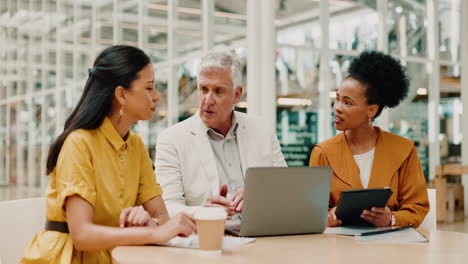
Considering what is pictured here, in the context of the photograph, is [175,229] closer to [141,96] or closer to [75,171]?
[75,171]

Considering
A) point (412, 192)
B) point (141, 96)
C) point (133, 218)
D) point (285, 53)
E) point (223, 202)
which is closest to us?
point (133, 218)

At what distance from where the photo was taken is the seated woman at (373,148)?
2.57 meters

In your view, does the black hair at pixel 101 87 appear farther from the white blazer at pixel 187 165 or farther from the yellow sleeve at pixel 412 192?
the yellow sleeve at pixel 412 192

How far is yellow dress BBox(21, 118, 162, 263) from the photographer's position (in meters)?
1.82

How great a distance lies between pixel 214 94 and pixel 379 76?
2.68 feet

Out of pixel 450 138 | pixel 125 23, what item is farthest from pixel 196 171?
pixel 450 138

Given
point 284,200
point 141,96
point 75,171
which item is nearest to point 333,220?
point 284,200

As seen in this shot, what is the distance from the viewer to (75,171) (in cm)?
182

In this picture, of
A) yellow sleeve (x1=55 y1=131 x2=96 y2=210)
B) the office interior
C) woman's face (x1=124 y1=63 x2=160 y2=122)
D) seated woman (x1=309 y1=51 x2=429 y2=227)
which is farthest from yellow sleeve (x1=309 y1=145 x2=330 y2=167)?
the office interior

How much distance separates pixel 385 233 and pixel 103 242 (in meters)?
1.03

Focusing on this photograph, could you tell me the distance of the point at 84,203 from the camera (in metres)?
1.78

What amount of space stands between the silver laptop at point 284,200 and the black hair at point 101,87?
0.56 m

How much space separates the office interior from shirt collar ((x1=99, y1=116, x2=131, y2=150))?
252 centimetres

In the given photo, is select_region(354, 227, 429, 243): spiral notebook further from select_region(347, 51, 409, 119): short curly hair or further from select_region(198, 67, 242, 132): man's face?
select_region(198, 67, 242, 132): man's face
